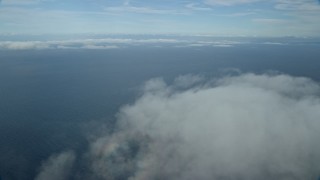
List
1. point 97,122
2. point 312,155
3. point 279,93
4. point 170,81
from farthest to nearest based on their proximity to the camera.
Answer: point 170,81 < point 279,93 < point 97,122 < point 312,155

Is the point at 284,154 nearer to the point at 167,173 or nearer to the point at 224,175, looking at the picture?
the point at 224,175

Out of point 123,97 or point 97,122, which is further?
point 123,97

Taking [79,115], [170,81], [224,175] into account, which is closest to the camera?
[224,175]

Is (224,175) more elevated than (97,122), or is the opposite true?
(97,122)

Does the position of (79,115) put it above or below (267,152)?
above

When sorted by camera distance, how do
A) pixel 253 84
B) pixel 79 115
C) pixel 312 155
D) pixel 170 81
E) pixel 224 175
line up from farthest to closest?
pixel 170 81 < pixel 253 84 < pixel 79 115 < pixel 312 155 < pixel 224 175

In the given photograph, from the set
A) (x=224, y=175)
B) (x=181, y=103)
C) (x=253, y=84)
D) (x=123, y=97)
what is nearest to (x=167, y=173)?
(x=224, y=175)

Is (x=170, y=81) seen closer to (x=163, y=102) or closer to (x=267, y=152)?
(x=163, y=102)

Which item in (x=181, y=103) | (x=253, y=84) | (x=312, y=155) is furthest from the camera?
(x=253, y=84)

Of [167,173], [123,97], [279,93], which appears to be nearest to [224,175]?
[167,173]
